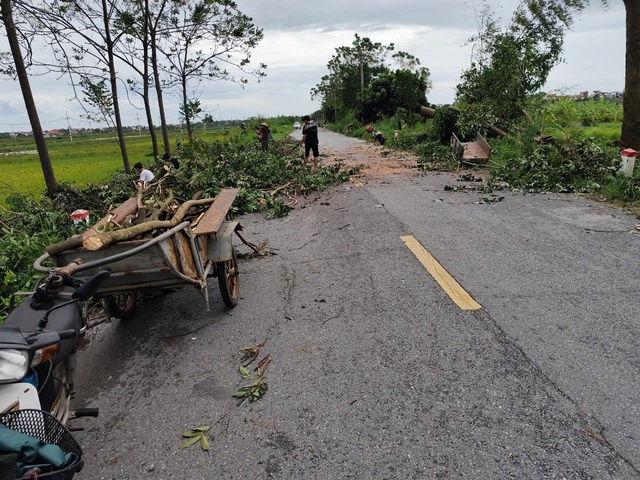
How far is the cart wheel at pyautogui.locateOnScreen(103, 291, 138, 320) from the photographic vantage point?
14.3ft

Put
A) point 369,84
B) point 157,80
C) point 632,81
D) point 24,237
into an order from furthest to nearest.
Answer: point 369,84
point 157,80
point 632,81
point 24,237

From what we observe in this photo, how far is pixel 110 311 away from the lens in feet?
14.5

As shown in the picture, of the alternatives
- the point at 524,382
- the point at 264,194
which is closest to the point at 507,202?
the point at 264,194

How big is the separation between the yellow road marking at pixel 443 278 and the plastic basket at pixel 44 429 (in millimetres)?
3235

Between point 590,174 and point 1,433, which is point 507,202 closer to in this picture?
point 590,174

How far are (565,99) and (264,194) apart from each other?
52.1 feet

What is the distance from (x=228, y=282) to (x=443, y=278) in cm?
232

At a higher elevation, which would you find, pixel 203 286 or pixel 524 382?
pixel 203 286

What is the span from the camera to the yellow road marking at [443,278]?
423cm

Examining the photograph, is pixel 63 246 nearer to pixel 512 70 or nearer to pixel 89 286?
pixel 89 286

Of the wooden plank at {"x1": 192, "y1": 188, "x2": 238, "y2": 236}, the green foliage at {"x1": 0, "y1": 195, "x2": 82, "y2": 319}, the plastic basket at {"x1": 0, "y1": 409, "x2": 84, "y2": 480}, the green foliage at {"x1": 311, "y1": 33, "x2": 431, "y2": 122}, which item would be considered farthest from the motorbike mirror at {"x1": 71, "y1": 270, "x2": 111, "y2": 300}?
the green foliage at {"x1": 311, "y1": 33, "x2": 431, "y2": 122}

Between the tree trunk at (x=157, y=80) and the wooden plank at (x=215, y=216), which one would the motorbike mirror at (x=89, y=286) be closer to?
the wooden plank at (x=215, y=216)

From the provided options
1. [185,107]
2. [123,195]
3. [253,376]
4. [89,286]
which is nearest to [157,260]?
[89,286]

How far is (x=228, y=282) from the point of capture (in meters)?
4.66
